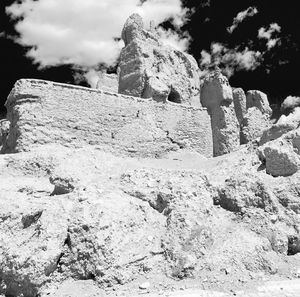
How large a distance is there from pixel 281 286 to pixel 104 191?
3.89 m

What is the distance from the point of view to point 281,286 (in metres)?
6.34

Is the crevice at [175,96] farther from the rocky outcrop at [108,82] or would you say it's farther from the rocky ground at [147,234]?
the rocky ground at [147,234]

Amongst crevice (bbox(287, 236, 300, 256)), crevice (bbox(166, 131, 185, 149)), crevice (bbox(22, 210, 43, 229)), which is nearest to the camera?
crevice (bbox(22, 210, 43, 229))

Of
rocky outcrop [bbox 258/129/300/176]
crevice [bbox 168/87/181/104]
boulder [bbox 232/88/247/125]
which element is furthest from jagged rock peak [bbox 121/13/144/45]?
rocky outcrop [bbox 258/129/300/176]

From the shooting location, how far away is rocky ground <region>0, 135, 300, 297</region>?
6543 mm

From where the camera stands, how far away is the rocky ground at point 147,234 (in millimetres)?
6543

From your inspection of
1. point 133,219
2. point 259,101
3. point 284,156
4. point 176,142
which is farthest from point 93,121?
point 259,101

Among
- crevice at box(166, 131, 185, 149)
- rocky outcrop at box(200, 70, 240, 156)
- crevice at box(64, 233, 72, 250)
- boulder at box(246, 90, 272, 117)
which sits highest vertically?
boulder at box(246, 90, 272, 117)

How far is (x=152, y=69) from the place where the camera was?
1856cm

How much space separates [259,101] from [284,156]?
45.9 ft

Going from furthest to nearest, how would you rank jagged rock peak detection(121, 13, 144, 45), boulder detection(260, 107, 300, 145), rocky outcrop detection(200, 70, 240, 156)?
rocky outcrop detection(200, 70, 240, 156), jagged rock peak detection(121, 13, 144, 45), boulder detection(260, 107, 300, 145)

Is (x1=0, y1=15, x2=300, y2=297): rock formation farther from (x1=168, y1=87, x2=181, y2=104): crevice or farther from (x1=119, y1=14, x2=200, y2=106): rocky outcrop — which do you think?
(x1=168, y1=87, x2=181, y2=104): crevice

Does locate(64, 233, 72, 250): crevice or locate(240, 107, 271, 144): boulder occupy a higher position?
locate(240, 107, 271, 144): boulder

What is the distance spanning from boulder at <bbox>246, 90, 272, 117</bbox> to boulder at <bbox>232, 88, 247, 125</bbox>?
15.1 inches
